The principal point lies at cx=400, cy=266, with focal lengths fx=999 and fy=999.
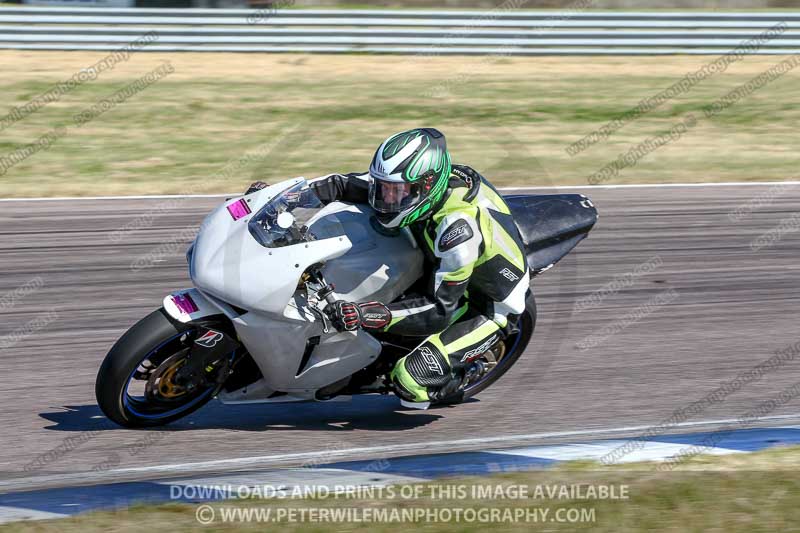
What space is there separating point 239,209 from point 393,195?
0.84 m

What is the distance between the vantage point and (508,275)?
225 inches

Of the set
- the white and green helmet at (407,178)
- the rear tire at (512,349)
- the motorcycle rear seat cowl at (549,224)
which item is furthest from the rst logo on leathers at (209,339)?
the motorcycle rear seat cowl at (549,224)

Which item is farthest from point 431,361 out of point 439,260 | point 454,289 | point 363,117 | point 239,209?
point 363,117

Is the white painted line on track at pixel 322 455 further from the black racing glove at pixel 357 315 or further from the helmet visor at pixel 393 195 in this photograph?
the helmet visor at pixel 393 195

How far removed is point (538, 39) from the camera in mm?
18656

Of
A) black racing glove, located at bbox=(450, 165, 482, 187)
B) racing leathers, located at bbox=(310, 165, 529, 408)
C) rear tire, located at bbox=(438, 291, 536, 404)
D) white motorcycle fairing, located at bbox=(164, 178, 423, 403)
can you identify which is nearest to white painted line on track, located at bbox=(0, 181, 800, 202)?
rear tire, located at bbox=(438, 291, 536, 404)

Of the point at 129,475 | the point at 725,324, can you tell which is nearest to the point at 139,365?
the point at 129,475

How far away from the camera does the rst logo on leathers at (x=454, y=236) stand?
17.5ft

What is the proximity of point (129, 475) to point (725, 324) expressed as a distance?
4.83 meters

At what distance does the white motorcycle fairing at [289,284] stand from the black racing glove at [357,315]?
0.19 meters

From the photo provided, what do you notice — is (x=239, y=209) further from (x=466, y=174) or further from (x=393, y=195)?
(x=466, y=174)

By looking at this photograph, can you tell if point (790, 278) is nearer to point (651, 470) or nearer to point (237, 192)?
point (651, 470)

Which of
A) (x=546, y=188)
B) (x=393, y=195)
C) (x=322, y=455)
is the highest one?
(x=393, y=195)

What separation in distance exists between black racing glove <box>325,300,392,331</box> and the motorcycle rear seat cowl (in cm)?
124
